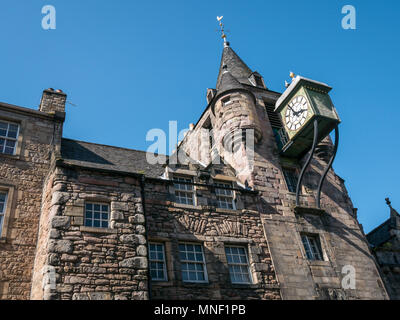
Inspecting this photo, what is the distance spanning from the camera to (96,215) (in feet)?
31.6

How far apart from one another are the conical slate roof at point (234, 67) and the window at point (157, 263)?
10.6m

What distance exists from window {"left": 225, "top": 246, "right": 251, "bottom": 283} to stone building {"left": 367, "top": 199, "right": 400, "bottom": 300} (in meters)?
5.91

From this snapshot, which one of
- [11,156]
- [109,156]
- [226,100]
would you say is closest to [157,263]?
[109,156]

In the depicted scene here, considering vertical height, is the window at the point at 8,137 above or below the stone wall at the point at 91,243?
above

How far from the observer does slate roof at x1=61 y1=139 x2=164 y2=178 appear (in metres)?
13.2

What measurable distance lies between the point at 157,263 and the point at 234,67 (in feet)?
43.5

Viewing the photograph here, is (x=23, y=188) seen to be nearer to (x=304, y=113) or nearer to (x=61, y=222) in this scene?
(x=61, y=222)

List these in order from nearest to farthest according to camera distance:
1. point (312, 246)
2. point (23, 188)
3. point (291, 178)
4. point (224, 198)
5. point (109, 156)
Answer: point (23, 188), point (224, 198), point (312, 246), point (109, 156), point (291, 178)

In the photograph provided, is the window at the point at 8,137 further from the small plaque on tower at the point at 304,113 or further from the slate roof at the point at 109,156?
the small plaque on tower at the point at 304,113

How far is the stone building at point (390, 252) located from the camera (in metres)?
14.3

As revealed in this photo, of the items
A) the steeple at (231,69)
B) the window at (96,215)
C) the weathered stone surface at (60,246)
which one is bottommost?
the weathered stone surface at (60,246)

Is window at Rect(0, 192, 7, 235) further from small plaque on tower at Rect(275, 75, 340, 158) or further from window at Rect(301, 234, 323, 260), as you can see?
small plaque on tower at Rect(275, 75, 340, 158)

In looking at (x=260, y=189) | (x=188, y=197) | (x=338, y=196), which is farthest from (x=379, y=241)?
(x=188, y=197)

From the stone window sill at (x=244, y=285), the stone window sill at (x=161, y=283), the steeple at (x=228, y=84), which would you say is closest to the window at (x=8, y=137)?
the stone window sill at (x=161, y=283)
